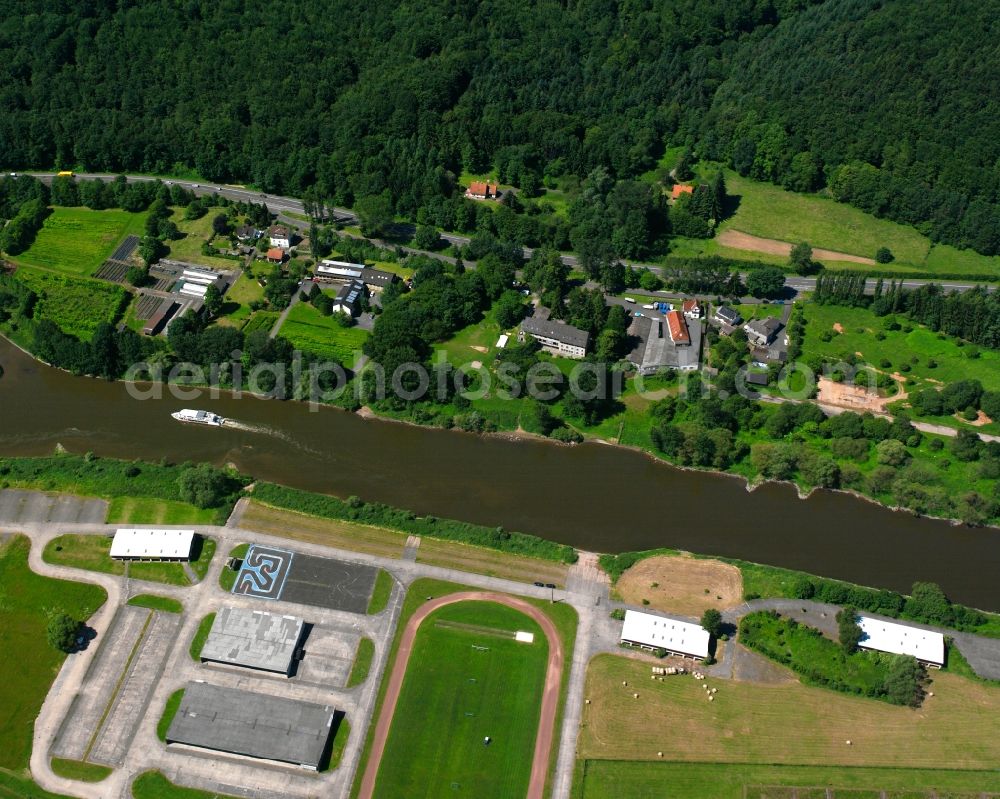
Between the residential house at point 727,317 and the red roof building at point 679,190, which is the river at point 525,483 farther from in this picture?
the red roof building at point 679,190

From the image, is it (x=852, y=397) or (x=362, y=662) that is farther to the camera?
(x=852, y=397)

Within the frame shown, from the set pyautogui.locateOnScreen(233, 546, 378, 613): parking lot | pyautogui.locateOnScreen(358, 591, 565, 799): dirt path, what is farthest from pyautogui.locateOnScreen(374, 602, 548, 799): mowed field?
pyautogui.locateOnScreen(233, 546, 378, 613): parking lot

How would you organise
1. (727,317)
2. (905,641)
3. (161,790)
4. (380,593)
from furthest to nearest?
1. (727,317)
2. (380,593)
3. (905,641)
4. (161,790)

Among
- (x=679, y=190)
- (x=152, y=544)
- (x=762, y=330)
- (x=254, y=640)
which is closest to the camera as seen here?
(x=254, y=640)

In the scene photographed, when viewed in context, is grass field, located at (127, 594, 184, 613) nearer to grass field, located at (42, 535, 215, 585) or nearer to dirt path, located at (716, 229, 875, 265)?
grass field, located at (42, 535, 215, 585)

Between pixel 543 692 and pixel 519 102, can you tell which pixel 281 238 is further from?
pixel 543 692

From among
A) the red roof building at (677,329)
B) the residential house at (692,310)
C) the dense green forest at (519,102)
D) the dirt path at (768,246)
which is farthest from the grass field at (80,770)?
the dirt path at (768,246)

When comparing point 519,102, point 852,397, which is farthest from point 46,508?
point 519,102
